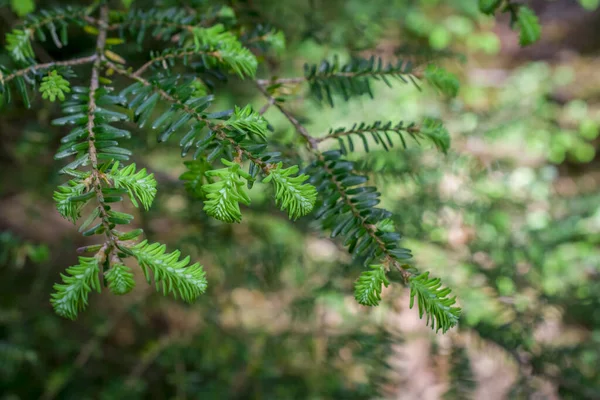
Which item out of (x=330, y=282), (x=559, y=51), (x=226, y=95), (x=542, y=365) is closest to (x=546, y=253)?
(x=542, y=365)

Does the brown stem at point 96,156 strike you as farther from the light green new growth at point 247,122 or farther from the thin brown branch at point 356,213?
the thin brown branch at point 356,213

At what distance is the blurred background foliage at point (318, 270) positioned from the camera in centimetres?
123

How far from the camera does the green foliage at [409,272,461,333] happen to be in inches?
22.9

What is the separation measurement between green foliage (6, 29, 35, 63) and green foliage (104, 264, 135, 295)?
401 mm

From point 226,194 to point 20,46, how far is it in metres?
0.49

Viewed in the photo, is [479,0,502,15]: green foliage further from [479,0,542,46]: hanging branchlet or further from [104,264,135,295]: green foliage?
[104,264,135,295]: green foliage

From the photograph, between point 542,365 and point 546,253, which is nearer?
point 542,365

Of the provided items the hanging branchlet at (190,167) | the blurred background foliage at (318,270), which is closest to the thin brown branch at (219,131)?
the hanging branchlet at (190,167)

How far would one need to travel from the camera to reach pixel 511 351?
1140 millimetres

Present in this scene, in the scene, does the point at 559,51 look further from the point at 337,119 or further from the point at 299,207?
the point at 299,207

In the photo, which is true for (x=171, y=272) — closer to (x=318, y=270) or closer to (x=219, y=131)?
(x=219, y=131)

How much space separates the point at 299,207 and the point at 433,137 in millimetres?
336

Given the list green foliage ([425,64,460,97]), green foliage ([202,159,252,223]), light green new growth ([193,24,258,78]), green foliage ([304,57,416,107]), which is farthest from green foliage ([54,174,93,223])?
green foliage ([425,64,460,97])

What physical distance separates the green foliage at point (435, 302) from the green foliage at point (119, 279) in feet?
1.24
